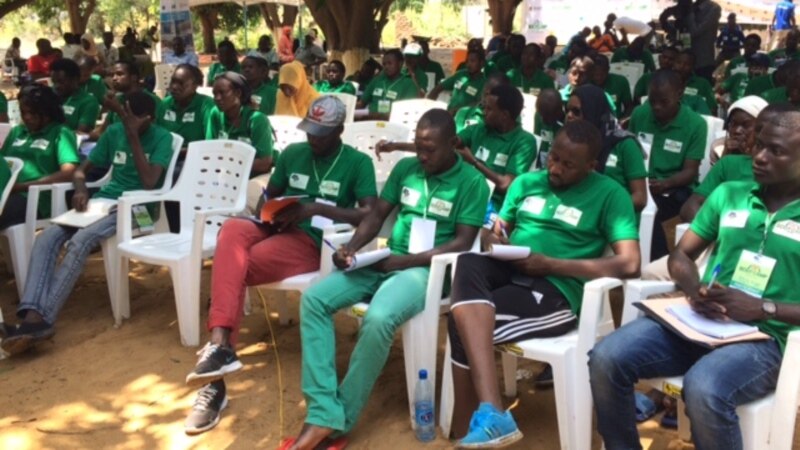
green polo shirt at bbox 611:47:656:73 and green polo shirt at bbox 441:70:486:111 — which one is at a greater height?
green polo shirt at bbox 611:47:656:73

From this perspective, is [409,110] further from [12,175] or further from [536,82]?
[12,175]

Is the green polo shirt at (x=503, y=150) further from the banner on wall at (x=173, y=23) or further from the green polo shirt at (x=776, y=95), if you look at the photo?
the banner on wall at (x=173, y=23)

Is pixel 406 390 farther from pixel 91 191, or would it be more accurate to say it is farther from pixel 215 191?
pixel 91 191

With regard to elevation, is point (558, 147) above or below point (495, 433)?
above

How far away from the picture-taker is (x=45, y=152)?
17.2 ft

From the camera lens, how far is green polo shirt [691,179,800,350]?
2768mm

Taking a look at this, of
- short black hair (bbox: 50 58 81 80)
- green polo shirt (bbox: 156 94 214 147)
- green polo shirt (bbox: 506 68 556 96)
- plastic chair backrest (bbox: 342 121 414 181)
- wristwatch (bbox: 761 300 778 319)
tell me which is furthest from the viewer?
green polo shirt (bbox: 506 68 556 96)

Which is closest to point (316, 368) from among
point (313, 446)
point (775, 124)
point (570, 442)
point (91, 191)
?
point (313, 446)

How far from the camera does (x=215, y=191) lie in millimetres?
5039

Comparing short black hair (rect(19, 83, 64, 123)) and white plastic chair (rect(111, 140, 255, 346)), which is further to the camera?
short black hair (rect(19, 83, 64, 123))

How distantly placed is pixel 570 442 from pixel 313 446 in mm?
1002

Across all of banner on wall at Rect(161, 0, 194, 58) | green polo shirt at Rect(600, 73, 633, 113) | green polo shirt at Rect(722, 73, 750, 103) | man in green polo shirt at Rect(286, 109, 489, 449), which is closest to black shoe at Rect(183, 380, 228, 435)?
man in green polo shirt at Rect(286, 109, 489, 449)

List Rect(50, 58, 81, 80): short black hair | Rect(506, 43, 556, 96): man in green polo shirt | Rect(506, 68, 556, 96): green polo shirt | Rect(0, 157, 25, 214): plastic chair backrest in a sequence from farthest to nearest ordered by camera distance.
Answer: Rect(506, 68, 556, 96): green polo shirt < Rect(506, 43, 556, 96): man in green polo shirt < Rect(50, 58, 81, 80): short black hair < Rect(0, 157, 25, 214): plastic chair backrest

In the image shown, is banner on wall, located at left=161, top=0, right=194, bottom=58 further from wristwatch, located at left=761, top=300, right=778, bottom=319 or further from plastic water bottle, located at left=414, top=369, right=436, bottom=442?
wristwatch, located at left=761, top=300, right=778, bottom=319
